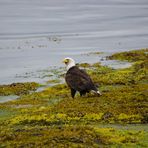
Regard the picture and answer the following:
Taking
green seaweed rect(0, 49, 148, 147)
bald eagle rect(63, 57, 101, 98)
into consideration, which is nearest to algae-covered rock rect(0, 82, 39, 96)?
green seaweed rect(0, 49, 148, 147)

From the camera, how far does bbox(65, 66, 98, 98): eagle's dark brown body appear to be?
66.2ft

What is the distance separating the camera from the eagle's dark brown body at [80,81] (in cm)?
2017

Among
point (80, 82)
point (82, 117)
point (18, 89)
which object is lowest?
point (18, 89)

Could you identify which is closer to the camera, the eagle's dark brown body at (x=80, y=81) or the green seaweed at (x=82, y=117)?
the green seaweed at (x=82, y=117)

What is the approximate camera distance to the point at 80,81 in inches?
802

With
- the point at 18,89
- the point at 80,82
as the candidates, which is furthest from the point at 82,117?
the point at 18,89

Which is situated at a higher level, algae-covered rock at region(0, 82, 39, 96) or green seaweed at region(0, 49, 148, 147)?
green seaweed at region(0, 49, 148, 147)

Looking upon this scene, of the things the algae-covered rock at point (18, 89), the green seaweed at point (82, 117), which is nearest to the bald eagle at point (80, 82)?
the green seaweed at point (82, 117)

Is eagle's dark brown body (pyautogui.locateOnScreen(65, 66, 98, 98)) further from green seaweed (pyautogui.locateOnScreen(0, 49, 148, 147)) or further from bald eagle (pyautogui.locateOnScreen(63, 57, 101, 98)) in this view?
green seaweed (pyautogui.locateOnScreen(0, 49, 148, 147))

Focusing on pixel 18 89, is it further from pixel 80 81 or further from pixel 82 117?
pixel 82 117

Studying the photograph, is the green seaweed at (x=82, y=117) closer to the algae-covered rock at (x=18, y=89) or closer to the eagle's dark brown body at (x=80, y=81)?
the eagle's dark brown body at (x=80, y=81)

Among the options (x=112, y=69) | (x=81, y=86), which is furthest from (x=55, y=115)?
(x=112, y=69)

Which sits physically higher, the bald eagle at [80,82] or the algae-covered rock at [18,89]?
the bald eagle at [80,82]

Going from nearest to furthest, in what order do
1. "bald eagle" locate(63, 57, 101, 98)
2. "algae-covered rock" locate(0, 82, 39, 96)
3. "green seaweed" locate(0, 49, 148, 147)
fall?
"green seaweed" locate(0, 49, 148, 147) < "bald eagle" locate(63, 57, 101, 98) < "algae-covered rock" locate(0, 82, 39, 96)
